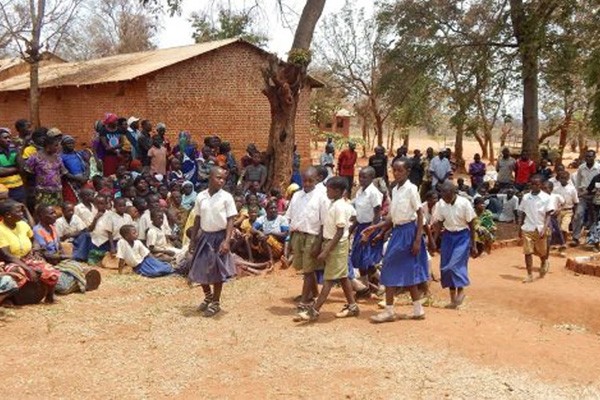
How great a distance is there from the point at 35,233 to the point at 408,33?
12.2m

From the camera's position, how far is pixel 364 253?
22.9 feet

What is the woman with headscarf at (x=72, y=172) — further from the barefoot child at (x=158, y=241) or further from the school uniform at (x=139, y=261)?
the school uniform at (x=139, y=261)

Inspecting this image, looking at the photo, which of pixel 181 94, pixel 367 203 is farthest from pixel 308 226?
pixel 181 94

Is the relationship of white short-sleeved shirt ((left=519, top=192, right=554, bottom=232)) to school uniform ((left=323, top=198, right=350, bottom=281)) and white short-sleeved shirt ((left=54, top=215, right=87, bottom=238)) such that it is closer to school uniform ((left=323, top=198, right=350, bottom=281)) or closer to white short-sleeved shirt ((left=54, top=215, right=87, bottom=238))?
school uniform ((left=323, top=198, right=350, bottom=281))

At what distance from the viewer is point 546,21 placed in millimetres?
13898

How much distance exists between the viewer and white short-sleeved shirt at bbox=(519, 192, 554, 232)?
8.53 meters

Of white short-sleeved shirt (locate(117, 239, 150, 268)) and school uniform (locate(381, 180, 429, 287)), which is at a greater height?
school uniform (locate(381, 180, 429, 287))

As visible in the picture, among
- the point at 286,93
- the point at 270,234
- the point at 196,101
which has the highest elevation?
the point at 196,101

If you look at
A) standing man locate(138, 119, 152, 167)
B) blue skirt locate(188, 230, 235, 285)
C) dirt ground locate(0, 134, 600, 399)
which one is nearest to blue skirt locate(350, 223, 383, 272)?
dirt ground locate(0, 134, 600, 399)

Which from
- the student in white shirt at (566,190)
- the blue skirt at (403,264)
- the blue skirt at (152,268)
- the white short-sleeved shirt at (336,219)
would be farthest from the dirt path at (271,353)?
the student in white shirt at (566,190)

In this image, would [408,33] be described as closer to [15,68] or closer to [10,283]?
[10,283]

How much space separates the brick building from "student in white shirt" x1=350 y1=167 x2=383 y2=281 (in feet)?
31.0

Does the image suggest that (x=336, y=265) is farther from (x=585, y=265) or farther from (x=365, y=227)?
(x=585, y=265)

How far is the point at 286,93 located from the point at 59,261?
525 cm
